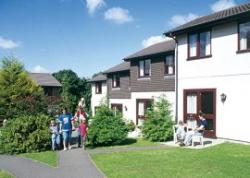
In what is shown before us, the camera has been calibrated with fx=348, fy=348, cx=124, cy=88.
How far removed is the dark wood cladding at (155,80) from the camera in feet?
74.7

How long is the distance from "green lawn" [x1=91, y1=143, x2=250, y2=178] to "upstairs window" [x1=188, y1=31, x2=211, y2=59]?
18.5ft

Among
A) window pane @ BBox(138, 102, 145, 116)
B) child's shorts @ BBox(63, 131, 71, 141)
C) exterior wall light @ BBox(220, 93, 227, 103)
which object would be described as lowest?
child's shorts @ BBox(63, 131, 71, 141)

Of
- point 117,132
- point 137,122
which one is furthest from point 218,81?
point 137,122

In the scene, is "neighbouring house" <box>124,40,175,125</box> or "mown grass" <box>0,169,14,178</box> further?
"neighbouring house" <box>124,40,175,125</box>

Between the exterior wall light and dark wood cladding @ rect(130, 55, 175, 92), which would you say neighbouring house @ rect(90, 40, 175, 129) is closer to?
dark wood cladding @ rect(130, 55, 175, 92)

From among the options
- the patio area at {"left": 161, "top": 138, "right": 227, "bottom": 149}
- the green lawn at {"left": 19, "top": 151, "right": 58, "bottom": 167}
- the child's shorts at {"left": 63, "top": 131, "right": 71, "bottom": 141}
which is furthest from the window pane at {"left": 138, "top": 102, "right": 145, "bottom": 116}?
the green lawn at {"left": 19, "top": 151, "right": 58, "bottom": 167}

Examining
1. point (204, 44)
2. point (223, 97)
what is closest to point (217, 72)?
point (223, 97)

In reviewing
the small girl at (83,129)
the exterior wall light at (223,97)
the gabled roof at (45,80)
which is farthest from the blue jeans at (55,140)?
the gabled roof at (45,80)

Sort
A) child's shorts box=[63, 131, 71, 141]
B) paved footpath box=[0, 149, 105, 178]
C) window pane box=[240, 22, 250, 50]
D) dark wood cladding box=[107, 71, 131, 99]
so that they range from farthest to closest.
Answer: dark wood cladding box=[107, 71, 131, 99]
window pane box=[240, 22, 250, 50]
child's shorts box=[63, 131, 71, 141]
paved footpath box=[0, 149, 105, 178]

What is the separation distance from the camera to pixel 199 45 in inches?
753

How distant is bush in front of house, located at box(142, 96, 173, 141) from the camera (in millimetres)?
18531

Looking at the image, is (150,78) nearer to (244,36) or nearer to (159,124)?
(159,124)

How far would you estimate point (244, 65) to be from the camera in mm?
16453

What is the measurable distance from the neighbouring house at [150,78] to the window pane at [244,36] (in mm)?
Answer: 6007
